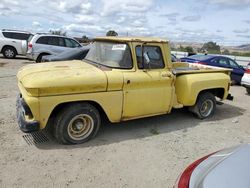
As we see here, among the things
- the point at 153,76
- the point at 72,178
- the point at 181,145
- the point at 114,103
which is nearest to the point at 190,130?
the point at 181,145

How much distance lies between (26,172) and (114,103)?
6.26 feet

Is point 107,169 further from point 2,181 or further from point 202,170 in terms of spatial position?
point 202,170

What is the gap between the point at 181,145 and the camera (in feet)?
17.7

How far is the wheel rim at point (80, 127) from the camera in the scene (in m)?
5.03

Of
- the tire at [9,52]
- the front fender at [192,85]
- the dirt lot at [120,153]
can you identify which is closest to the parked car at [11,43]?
the tire at [9,52]

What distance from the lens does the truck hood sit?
4562 millimetres

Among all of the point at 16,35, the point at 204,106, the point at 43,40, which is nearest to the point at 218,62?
the point at 204,106

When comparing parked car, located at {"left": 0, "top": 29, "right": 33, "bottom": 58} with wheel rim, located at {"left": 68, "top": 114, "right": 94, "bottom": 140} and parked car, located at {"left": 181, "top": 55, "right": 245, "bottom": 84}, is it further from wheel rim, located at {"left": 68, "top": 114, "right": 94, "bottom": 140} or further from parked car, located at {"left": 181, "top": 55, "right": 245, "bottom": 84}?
wheel rim, located at {"left": 68, "top": 114, "right": 94, "bottom": 140}

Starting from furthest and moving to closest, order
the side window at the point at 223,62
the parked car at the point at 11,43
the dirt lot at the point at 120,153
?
the parked car at the point at 11,43, the side window at the point at 223,62, the dirt lot at the point at 120,153

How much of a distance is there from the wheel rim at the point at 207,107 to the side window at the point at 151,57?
5.90ft

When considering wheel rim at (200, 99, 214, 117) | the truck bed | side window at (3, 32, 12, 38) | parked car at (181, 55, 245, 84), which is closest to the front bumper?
the truck bed

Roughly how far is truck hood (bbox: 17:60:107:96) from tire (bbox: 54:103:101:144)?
329 millimetres

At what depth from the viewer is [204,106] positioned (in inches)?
279

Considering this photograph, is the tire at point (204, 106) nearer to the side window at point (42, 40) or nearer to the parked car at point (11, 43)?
the side window at point (42, 40)
